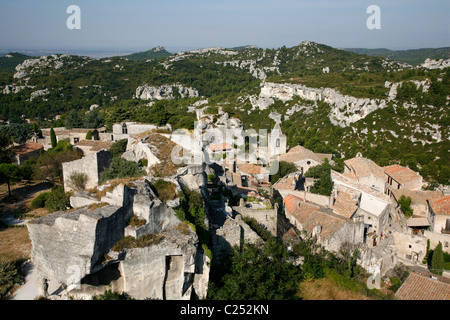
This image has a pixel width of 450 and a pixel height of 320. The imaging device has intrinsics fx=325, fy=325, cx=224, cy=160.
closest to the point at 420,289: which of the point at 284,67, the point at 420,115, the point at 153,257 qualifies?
the point at 153,257

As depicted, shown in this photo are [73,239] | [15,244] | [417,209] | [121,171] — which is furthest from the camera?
[417,209]

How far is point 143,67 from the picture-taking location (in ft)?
370

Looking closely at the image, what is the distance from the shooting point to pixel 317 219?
18312 mm

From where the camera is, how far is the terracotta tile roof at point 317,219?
17.0 meters

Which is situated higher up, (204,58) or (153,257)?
(204,58)

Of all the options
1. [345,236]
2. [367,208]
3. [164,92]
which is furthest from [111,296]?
[164,92]

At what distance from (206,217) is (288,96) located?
197 ft

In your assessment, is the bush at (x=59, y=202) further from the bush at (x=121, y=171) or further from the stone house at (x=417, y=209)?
the stone house at (x=417, y=209)

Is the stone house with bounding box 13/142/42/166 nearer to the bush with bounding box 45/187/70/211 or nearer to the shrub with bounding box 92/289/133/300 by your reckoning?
the bush with bounding box 45/187/70/211

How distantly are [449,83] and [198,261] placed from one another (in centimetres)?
5268

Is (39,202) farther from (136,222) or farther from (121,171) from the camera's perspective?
(136,222)

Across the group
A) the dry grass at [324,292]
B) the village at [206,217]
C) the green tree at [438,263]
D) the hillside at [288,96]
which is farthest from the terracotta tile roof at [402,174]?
the dry grass at [324,292]
